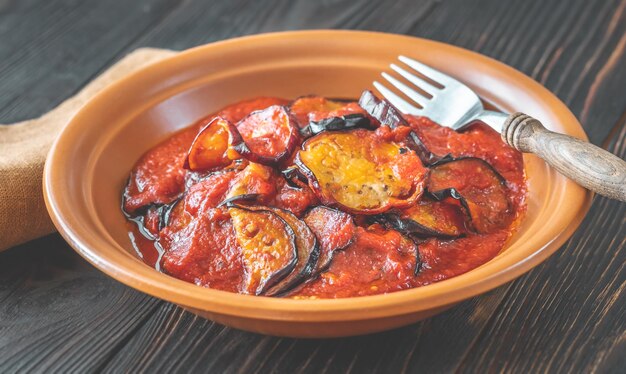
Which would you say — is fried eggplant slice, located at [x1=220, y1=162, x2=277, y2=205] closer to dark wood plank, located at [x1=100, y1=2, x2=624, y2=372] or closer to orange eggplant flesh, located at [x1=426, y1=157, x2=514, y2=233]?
dark wood plank, located at [x1=100, y1=2, x2=624, y2=372]

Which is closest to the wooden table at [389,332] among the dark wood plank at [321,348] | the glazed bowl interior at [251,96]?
the dark wood plank at [321,348]

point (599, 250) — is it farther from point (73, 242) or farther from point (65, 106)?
point (65, 106)

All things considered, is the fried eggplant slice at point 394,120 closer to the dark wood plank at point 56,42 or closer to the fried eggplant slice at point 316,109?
the fried eggplant slice at point 316,109

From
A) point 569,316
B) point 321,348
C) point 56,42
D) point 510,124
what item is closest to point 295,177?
point 321,348

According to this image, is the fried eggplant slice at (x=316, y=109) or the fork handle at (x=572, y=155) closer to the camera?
the fork handle at (x=572, y=155)

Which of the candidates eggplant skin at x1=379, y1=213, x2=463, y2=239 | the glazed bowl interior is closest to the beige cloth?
the glazed bowl interior

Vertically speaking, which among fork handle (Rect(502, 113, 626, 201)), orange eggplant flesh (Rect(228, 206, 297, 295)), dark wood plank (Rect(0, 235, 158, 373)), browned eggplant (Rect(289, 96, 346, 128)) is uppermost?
fork handle (Rect(502, 113, 626, 201))
